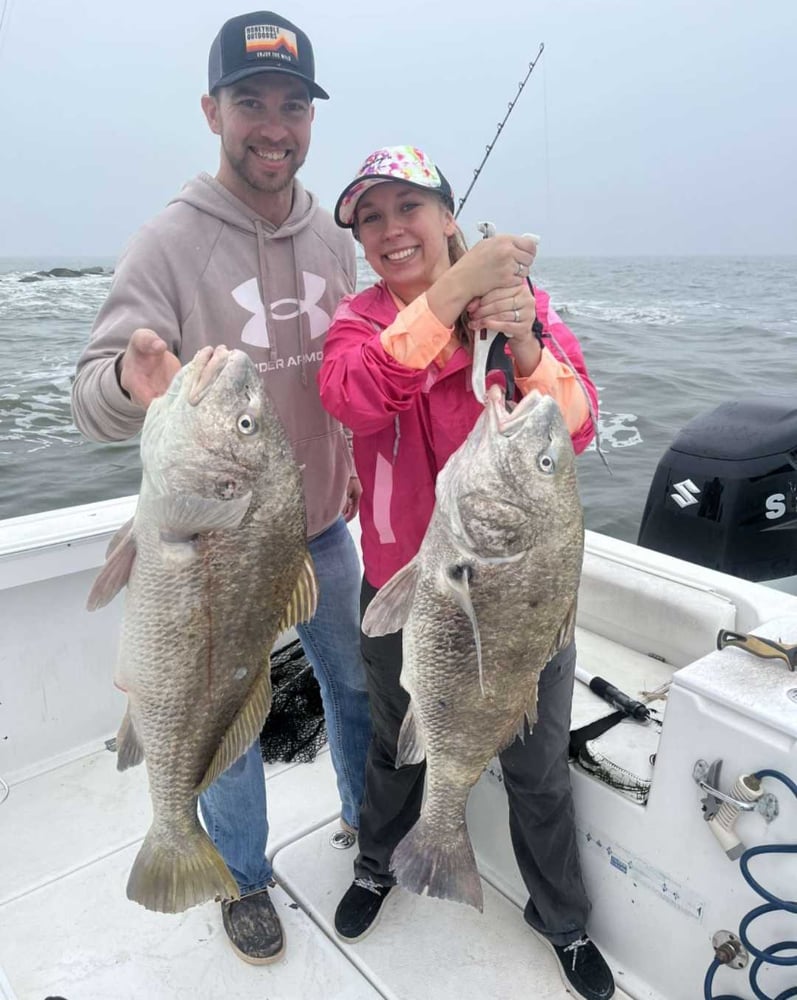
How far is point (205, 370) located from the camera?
5.64ft

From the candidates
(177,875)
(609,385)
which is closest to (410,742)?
(177,875)

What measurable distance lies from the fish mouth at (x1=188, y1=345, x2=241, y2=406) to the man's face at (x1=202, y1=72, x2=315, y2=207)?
957 mm

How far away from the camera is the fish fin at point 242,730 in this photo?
2027 millimetres

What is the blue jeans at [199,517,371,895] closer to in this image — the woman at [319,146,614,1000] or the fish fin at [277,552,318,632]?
the woman at [319,146,614,1000]

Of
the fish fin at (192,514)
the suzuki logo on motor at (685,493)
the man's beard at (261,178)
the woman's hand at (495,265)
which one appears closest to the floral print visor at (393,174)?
the man's beard at (261,178)

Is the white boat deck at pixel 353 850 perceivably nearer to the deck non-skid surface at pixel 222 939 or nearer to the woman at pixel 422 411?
the deck non-skid surface at pixel 222 939

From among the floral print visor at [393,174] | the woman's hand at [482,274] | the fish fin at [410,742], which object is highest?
the floral print visor at [393,174]

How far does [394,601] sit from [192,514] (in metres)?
0.62

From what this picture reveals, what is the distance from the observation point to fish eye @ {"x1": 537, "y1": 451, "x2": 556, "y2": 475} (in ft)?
6.26

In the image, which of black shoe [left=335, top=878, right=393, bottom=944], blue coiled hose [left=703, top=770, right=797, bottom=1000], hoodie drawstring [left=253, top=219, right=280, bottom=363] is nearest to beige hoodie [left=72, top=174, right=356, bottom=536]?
hoodie drawstring [left=253, top=219, right=280, bottom=363]

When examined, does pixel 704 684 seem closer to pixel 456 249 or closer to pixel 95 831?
pixel 456 249

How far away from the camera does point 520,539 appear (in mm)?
1943

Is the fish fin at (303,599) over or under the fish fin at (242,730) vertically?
over

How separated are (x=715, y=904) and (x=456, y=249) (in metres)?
2.23
